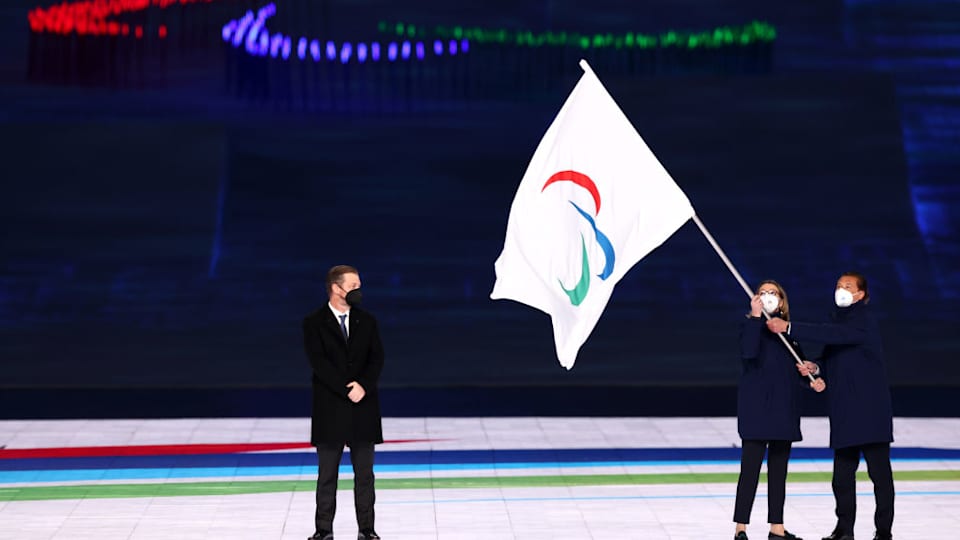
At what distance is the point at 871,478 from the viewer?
7.86 meters

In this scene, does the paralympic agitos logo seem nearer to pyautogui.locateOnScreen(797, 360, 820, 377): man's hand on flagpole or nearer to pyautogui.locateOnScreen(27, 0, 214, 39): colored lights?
pyautogui.locateOnScreen(797, 360, 820, 377): man's hand on flagpole

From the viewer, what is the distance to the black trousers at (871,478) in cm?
782

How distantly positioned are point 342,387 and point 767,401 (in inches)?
72.2

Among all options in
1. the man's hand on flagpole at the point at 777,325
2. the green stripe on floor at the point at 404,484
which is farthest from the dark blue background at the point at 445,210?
the man's hand on flagpole at the point at 777,325

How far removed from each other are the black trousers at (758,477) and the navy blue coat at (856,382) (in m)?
0.24

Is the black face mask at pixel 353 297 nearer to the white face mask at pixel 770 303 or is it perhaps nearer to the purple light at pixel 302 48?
the white face mask at pixel 770 303

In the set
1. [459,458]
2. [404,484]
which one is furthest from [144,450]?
[404,484]

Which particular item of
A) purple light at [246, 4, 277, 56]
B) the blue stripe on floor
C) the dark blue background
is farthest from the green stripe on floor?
purple light at [246, 4, 277, 56]

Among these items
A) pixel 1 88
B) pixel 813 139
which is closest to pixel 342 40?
pixel 1 88

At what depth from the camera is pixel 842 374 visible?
7.78 metres

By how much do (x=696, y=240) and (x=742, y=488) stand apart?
23.6 feet

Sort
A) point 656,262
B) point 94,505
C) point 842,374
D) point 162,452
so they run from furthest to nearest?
point 656,262 < point 162,452 < point 94,505 < point 842,374

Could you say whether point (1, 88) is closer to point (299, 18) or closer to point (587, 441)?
point (299, 18)

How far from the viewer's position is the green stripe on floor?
961cm
